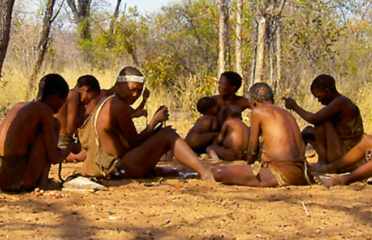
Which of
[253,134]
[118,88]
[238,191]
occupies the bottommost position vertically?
[238,191]

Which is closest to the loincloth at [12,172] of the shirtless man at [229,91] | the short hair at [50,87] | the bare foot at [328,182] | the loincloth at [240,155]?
the short hair at [50,87]

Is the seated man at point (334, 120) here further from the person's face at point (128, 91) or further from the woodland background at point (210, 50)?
the woodland background at point (210, 50)

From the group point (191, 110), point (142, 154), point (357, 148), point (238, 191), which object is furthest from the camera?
point (191, 110)

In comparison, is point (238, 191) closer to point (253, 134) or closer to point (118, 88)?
point (253, 134)

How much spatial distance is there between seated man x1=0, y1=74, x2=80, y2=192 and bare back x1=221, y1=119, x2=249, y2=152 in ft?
8.65

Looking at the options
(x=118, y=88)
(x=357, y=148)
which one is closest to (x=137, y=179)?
(x=118, y=88)

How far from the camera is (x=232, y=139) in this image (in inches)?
255

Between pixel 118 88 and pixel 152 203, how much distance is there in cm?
140

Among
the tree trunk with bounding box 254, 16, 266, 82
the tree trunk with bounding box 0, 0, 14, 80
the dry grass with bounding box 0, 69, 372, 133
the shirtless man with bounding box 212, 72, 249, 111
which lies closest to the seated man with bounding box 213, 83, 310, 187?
the tree trunk with bounding box 0, 0, 14, 80

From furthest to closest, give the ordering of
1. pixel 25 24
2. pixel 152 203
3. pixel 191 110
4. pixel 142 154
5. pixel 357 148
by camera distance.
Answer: pixel 25 24 < pixel 191 110 < pixel 357 148 < pixel 142 154 < pixel 152 203

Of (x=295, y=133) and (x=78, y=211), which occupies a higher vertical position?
(x=295, y=133)

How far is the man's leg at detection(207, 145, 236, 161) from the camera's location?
6.51 meters

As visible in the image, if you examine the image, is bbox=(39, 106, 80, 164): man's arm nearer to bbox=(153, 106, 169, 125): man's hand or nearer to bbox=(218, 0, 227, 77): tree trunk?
bbox=(153, 106, 169, 125): man's hand

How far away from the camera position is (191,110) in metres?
11.3
